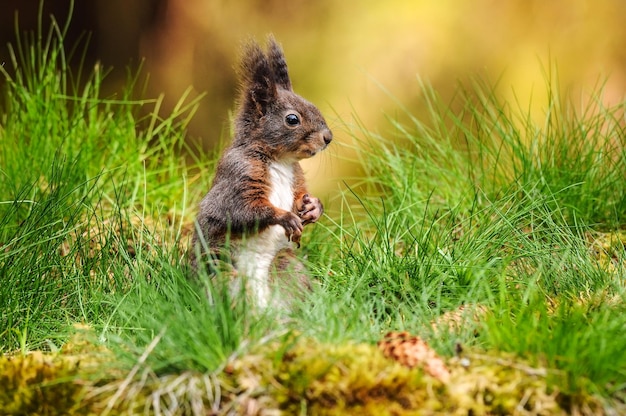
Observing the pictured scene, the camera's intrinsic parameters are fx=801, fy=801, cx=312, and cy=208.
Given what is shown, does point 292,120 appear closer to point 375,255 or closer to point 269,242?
point 269,242

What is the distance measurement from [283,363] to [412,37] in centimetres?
530

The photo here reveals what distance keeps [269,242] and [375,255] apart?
1.40 ft

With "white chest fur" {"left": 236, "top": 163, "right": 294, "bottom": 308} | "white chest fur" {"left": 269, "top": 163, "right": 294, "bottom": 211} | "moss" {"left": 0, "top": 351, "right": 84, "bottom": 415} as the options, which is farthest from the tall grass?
"white chest fur" {"left": 269, "top": 163, "right": 294, "bottom": 211}

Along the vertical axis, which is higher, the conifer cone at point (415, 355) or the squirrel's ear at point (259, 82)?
the squirrel's ear at point (259, 82)

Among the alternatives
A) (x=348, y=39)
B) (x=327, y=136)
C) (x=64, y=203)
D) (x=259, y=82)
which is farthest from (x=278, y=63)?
(x=348, y=39)

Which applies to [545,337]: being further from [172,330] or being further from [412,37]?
[412,37]

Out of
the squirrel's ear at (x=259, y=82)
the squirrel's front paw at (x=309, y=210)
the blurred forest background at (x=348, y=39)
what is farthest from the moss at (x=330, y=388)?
the blurred forest background at (x=348, y=39)

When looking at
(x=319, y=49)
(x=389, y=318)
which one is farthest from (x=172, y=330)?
(x=319, y=49)

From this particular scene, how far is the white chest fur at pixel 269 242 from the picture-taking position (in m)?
3.03

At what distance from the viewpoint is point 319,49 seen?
283 inches

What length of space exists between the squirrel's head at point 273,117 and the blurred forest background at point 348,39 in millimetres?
3316

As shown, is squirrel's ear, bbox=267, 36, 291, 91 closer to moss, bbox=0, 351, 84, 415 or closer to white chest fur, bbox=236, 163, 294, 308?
white chest fur, bbox=236, 163, 294, 308

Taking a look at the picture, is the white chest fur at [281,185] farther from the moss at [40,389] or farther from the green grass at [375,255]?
the moss at [40,389]

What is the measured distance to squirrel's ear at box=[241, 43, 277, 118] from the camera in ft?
10.9
